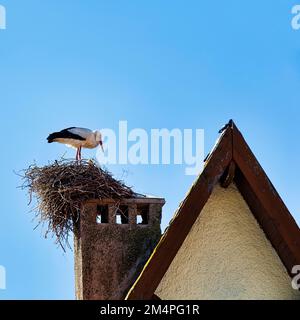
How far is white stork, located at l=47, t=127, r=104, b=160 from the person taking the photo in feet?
53.5

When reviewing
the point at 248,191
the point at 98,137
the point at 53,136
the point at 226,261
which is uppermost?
the point at 98,137

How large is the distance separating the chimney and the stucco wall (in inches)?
79.8

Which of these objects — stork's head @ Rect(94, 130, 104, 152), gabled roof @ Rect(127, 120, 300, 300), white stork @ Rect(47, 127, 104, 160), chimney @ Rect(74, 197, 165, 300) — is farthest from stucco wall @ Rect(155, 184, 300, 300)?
stork's head @ Rect(94, 130, 104, 152)

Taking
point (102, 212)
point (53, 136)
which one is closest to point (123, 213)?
point (102, 212)

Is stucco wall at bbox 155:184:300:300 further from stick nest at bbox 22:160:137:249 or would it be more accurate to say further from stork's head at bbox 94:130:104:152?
stork's head at bbox 94:130:104:152

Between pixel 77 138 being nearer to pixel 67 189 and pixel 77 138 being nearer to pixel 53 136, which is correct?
pixel 53 136

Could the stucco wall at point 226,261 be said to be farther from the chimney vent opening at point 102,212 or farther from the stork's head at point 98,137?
the stork's head at point 98,137

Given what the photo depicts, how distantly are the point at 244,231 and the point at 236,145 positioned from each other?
0.71 meters

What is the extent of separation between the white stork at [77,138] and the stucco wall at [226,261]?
8.33 m

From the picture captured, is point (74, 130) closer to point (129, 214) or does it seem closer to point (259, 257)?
point (129, 214)

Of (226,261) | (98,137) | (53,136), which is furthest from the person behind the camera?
(98,137)

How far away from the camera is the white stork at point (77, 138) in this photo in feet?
53.5

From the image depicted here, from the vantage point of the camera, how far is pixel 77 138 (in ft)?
54.4

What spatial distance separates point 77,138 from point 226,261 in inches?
349
